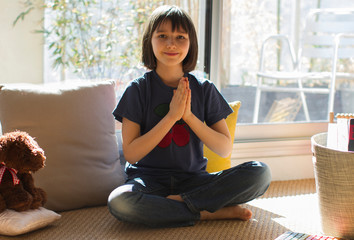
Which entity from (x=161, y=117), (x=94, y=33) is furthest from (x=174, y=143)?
(x=94, y=33)

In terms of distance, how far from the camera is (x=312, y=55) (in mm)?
2213

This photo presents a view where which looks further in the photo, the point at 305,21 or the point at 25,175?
the point at 305,21

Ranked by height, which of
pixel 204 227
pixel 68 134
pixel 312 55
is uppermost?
pixel 312 55

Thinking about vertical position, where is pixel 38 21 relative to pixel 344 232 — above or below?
above

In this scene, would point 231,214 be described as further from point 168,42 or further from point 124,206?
point 168,42

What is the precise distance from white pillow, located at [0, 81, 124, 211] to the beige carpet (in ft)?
0.28

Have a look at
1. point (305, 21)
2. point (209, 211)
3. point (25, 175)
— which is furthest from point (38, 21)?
point (305, 21)

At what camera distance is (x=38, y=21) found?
5.77 feet

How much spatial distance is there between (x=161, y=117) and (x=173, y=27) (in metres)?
0.30

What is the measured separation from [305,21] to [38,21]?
4.03 feet

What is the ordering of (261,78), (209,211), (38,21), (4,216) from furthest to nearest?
(261,78) < (38,21) < (209,211) < (4,216)

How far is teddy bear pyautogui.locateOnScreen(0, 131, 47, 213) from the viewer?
52.2 inches

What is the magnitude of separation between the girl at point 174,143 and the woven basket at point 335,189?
0.60 feet

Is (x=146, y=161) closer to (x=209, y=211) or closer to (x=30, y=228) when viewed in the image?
(x=209, y=211)
